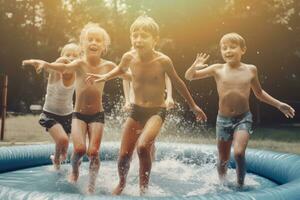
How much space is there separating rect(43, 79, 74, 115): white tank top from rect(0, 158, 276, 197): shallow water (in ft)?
2.48

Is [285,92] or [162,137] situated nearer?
[162,137]

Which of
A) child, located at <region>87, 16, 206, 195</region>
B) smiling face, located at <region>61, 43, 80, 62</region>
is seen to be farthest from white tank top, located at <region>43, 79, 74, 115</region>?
child, located at <region>87, 16, 206, 195</region>

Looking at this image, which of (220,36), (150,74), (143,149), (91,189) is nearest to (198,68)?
(150,74)

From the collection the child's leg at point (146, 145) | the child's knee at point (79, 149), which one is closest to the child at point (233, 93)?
the child's leg at point (146, 145)

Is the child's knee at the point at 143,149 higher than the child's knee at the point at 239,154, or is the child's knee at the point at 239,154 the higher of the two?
the child's knee at the point at 143,149

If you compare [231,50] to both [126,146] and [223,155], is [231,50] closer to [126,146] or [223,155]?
[223,155]

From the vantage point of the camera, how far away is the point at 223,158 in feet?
14.8

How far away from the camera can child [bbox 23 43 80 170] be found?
493 centimetres

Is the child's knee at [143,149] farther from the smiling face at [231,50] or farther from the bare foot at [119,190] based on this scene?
the smiling face at [231,50]

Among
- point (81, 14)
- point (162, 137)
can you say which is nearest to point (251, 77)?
point (162, 137)

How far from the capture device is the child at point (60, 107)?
4926 mm

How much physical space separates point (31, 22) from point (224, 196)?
87.0ft

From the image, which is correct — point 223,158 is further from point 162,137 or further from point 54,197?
point 162,137

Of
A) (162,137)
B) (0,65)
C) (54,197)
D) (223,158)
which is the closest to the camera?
(54,197)
